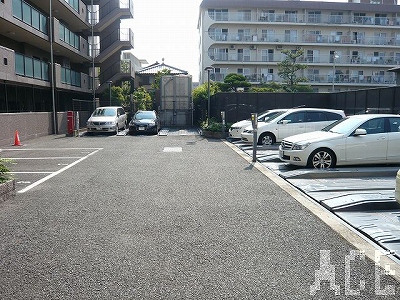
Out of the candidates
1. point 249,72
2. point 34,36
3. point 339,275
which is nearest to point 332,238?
point 339,275

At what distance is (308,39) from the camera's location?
2124 inches

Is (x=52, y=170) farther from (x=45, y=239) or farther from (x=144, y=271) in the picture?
(x=144, y=271)

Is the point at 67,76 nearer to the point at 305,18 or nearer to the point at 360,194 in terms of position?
the point at 360,194

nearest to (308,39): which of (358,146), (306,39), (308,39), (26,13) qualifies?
(308,39)

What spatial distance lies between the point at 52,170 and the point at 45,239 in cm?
625

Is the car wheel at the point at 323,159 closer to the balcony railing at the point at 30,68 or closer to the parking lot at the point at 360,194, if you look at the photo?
the parking lot at the point at 360,194

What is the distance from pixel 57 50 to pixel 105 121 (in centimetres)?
720

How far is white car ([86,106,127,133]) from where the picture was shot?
2456 cm

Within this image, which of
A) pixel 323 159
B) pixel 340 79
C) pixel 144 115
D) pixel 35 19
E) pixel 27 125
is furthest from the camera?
pixel 340 79

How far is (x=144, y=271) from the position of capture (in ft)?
13.9

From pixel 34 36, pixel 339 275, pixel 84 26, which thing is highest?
pixel 84 26

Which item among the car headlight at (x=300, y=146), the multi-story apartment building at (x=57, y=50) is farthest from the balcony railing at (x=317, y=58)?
the car headlight at (x=300, y=146)

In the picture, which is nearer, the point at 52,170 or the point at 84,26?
the point at 52,170

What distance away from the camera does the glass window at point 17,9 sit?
19.3 metres
